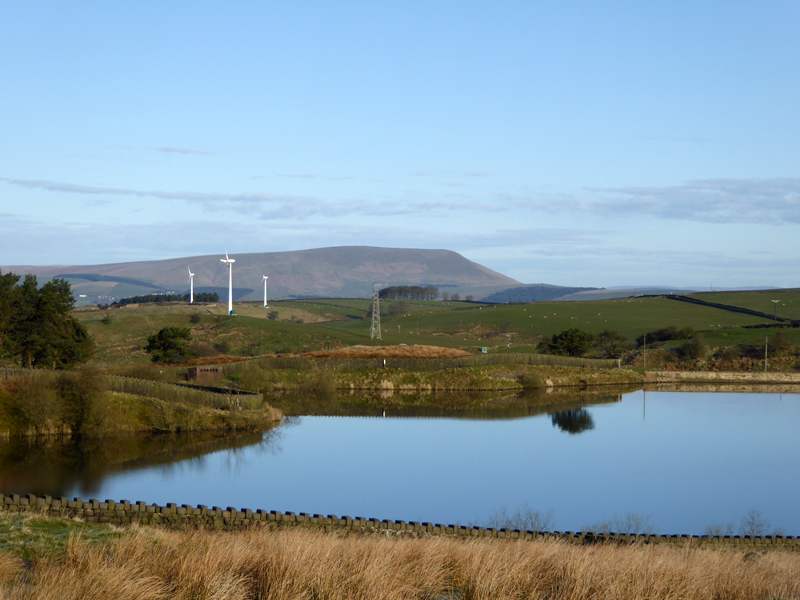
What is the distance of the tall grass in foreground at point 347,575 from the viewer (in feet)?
32.8

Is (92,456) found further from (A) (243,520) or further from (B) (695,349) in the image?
(B) (695,349)

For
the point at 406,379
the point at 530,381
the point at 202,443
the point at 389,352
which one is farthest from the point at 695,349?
the point at 202,443

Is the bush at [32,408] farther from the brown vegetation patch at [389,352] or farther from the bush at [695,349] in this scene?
the bush at [695,349]

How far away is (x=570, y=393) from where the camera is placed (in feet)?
235

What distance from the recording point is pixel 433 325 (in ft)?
444

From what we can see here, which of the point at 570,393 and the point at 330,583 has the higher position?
the point at 330,583

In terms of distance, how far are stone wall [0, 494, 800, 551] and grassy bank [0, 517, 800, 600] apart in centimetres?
686

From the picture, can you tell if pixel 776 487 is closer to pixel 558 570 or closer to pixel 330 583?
pixel 558 570

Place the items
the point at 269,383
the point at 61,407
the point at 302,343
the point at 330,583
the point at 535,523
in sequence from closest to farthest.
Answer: the point at 330,583, the point at 535,523, the point at 61,407, the point at 269,383, the point at 302,343

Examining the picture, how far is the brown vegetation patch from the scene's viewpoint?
78.9 meters

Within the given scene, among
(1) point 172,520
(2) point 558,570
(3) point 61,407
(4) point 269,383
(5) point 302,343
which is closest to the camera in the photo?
(2) point 558,570

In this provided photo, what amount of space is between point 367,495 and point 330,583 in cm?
2020

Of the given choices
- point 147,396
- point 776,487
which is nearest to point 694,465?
point 776,487

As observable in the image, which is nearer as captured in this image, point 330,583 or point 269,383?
point 330,583
